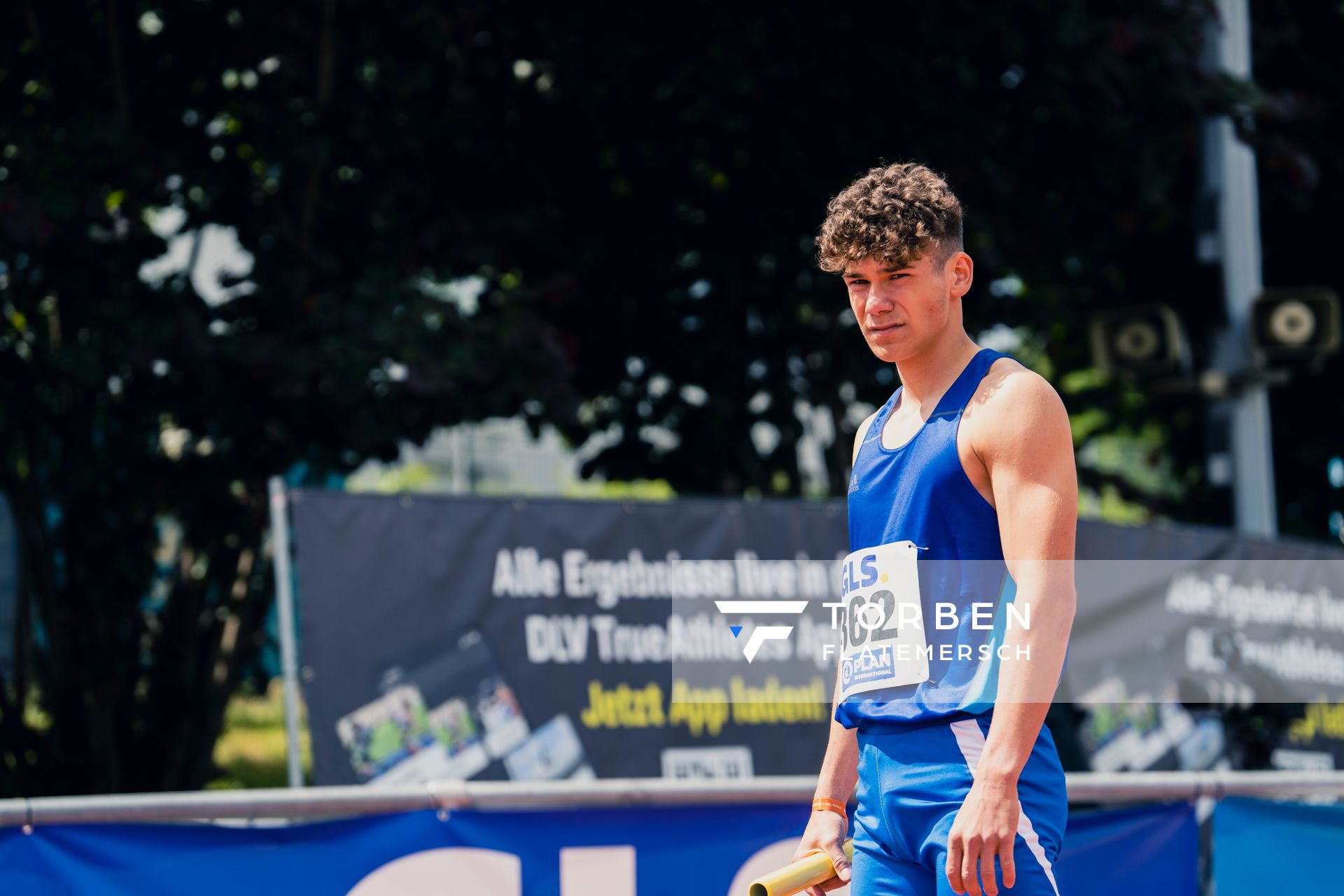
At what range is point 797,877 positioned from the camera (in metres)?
2.84

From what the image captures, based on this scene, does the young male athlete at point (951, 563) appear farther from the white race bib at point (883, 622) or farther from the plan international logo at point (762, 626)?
the plan international logo at point (762, 626)

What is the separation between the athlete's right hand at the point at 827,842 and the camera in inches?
117

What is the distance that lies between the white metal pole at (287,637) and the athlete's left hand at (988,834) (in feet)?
12.1

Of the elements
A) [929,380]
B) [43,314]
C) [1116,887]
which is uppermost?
[43,314]

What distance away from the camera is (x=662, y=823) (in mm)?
4066

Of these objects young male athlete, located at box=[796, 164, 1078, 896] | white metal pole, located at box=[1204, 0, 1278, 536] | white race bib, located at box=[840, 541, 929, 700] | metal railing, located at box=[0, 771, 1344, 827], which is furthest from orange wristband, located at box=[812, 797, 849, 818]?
white metal pole, located at box=[1204, 0, 1278, 536]

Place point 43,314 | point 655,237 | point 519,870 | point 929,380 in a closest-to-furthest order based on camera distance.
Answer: point 929,380 → point 519,870 → point 43,314 → point 655,237

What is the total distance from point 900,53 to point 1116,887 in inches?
204

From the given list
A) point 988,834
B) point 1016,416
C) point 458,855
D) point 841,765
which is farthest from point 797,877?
point 458,855

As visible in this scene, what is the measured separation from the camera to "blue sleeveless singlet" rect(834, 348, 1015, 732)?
2631 millimetres

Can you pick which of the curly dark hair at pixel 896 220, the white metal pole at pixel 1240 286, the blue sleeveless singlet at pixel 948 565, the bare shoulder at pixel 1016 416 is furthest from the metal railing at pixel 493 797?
the white metal pole at pixel 1240 286

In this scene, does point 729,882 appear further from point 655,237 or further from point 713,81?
point 655,237

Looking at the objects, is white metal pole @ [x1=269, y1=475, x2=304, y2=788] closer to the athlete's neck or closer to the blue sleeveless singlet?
the blue sleeveless singlet

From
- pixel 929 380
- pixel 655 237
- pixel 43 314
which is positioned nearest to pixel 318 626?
pixel 43 314
